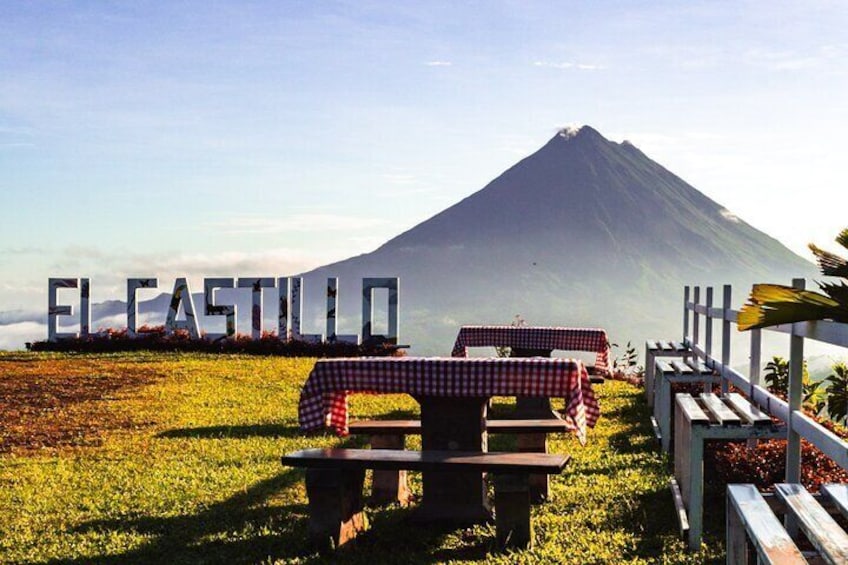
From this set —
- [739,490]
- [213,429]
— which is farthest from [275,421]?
[739,490]

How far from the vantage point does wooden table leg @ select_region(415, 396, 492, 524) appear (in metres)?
7.09

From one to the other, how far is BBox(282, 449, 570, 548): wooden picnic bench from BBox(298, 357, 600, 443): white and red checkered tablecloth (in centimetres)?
52

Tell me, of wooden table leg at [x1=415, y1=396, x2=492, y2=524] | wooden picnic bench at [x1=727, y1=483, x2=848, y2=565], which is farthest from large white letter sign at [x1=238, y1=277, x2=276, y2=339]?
wooden picnic bench at [x1=727, y1=483, x2=848, y2=565]

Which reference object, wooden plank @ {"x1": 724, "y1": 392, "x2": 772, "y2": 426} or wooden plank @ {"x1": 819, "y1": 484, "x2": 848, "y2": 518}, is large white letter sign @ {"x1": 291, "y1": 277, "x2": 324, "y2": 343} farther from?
wooden plank @ {"x1": 819, "y1": 484, "x2": 848, "y2": 518}

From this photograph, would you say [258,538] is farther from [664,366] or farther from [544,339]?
[544,339]

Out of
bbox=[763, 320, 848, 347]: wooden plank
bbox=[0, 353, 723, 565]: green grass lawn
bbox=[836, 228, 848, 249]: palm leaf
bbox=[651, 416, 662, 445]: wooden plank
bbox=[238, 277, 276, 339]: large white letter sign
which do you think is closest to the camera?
bbox=[763, 320, 848, 347]: wooden plank

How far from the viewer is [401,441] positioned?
7.90 metres

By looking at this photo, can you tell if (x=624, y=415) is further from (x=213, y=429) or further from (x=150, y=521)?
(x=150, y=521)

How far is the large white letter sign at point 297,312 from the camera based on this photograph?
24531 mm

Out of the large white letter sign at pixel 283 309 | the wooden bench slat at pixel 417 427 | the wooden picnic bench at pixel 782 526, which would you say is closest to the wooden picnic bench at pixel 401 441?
the wooden bench slat at pixel 417 427

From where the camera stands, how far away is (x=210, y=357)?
72.9 feet

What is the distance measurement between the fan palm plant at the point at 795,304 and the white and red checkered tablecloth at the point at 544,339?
6689 mm

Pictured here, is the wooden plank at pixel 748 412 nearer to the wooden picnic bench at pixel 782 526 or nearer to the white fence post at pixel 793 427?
the white fence post at pixel 793 427

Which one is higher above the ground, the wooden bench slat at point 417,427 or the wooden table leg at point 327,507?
the wooden bench slat at point 417,427
